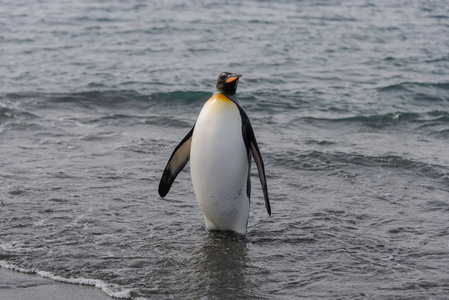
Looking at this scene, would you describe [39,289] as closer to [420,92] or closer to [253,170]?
[253,170]

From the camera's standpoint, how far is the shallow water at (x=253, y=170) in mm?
4691

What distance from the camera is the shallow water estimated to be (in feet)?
15.4

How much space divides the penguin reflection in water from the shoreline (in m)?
1.27

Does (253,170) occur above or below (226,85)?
below

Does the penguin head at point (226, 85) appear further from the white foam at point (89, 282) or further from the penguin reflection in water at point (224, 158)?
the white foam at point (89, 282)

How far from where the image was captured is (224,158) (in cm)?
507

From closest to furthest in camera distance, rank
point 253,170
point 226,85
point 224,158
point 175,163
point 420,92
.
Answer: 1. point 224,158
2. point 226,85
3. point 175,163
4. point 253,170
5. point 420,92

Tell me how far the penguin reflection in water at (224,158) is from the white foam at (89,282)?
1173mm

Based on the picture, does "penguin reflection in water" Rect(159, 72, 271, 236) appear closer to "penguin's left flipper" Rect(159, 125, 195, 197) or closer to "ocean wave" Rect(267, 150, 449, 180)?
"penguin's left flipper" Rect(159, 125, 195, 197)

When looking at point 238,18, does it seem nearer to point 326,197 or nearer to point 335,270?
point 326,197

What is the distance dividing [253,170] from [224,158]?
213cm

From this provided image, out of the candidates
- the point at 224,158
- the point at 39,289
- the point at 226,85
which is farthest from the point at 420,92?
the point at 39,289

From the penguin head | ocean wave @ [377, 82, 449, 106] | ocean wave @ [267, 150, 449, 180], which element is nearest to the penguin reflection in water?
the penguin head

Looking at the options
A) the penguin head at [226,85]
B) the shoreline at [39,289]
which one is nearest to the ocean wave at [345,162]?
the penguin head at [226,85]
